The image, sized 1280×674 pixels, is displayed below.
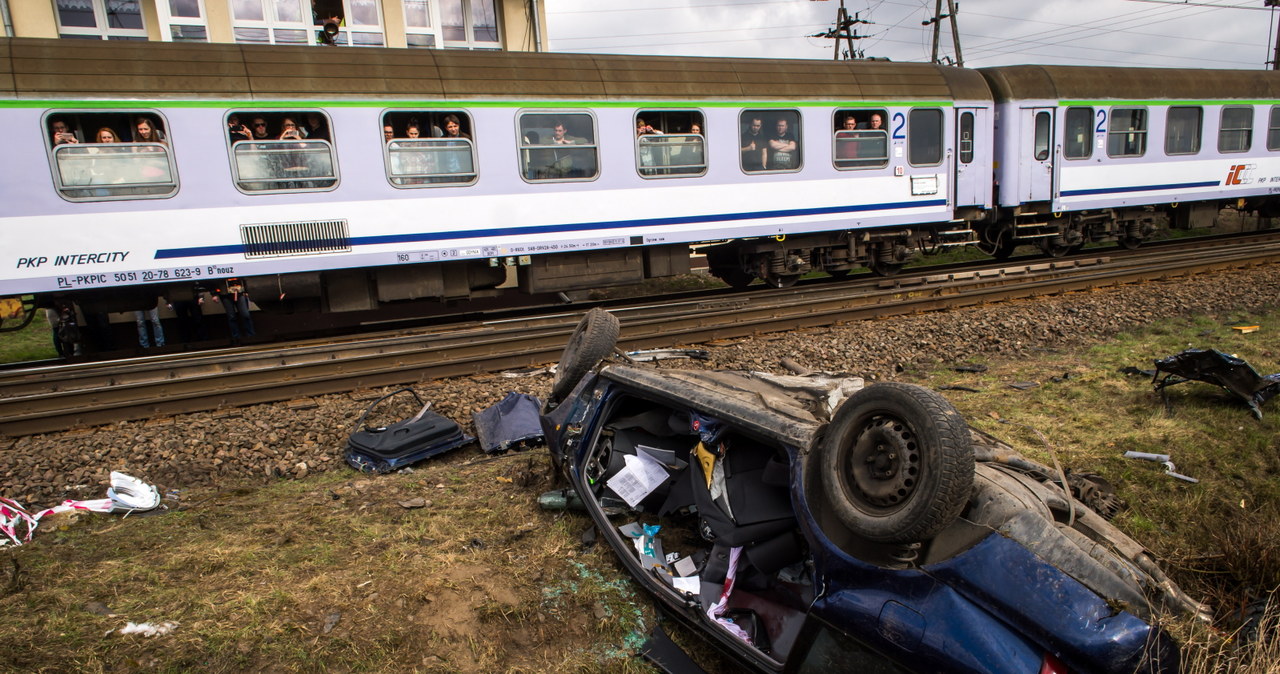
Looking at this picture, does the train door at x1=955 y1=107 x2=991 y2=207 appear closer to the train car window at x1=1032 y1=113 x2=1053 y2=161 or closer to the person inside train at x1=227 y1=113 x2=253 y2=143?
the train car window at x1=1032 y1=113 x2=1053 y2=161

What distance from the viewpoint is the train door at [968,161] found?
11852mm

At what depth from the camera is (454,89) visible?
28.9 feet

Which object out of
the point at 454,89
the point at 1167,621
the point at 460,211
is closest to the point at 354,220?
the point at 460,211

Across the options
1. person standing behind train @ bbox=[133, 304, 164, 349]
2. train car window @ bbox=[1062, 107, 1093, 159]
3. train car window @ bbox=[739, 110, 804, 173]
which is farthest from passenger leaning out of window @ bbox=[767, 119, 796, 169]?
person standing behind train @ bbox=[133, 304, 164, 349]

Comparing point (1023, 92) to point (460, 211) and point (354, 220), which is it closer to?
point (460, 211)

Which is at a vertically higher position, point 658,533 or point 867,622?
point 867,622

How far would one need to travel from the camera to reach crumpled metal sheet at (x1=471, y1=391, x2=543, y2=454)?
5.61m

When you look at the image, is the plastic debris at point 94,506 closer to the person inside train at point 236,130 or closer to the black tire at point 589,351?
the black tire at point 589,351

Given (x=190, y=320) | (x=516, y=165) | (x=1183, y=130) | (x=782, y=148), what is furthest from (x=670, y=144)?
(x=1183, y=130)

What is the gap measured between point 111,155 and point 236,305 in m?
2.48

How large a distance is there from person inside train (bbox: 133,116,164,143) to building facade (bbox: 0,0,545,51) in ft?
18.8

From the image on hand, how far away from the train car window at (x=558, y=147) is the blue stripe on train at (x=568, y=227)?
65cm

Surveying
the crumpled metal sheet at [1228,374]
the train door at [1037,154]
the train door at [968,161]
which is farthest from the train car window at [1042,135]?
the crumpled metal sheet at [1228,374]

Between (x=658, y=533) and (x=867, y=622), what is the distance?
1486 mm
